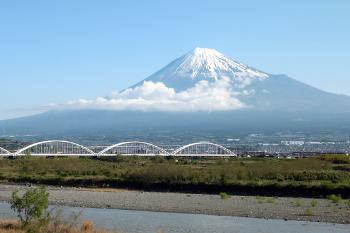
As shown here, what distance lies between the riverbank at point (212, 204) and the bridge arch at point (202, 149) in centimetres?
6324

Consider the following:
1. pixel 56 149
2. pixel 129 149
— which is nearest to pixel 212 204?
pixel 56 149

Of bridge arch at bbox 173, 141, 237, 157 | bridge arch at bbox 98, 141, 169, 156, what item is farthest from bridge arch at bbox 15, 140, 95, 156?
bridge arch at bbox 173, 141, 237, 157

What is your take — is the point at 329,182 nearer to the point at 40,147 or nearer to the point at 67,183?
the point at 67,183

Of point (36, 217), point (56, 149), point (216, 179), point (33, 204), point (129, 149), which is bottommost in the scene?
point (216, 179)

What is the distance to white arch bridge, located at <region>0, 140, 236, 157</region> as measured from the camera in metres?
101

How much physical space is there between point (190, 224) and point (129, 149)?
3493 inches

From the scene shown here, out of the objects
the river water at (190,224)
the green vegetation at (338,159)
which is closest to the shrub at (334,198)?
the river water at (190,224)

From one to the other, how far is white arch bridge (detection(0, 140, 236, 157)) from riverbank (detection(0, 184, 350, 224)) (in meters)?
58.2

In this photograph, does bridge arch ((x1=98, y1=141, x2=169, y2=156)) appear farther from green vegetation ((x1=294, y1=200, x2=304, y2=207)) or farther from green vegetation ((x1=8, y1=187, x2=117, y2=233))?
green vegetation ((x1=8, y1=187, x2=117, y2=233))

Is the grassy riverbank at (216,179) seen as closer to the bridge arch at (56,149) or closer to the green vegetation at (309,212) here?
the green vegetation at (309,212)

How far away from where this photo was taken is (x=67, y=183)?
163ft

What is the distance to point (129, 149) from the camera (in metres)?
115

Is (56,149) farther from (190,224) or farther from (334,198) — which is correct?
(190,224)

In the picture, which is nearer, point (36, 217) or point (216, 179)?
point (36, 217)
